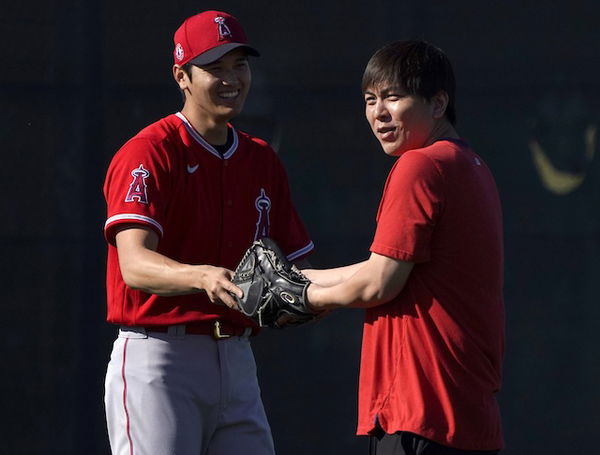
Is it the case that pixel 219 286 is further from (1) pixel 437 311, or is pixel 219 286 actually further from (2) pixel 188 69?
(2) pixel 188 69

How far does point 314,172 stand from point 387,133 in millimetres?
1993

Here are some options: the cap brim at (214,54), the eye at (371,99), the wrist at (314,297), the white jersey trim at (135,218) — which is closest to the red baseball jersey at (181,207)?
the white jersey trim at (135,218)

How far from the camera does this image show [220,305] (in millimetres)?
3684

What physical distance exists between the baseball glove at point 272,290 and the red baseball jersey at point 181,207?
13.6 inches

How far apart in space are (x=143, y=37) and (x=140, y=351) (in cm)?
185

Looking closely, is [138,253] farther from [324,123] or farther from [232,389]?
[324,123]

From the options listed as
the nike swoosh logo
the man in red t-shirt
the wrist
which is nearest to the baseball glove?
the wrist

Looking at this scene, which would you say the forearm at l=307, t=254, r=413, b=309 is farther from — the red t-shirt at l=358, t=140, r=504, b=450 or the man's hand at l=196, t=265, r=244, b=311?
the man's hand at l=196, t=265, r=244, b=311

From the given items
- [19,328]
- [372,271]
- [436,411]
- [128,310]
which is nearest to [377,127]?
[372,271]

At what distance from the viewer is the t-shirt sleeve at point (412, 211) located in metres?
2.90

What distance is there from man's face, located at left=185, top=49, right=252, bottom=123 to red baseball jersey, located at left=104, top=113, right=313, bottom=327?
102 millimetres

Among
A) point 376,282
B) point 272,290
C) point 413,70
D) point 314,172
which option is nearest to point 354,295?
point 376,282

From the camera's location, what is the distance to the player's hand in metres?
3.31

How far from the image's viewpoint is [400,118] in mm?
3092
